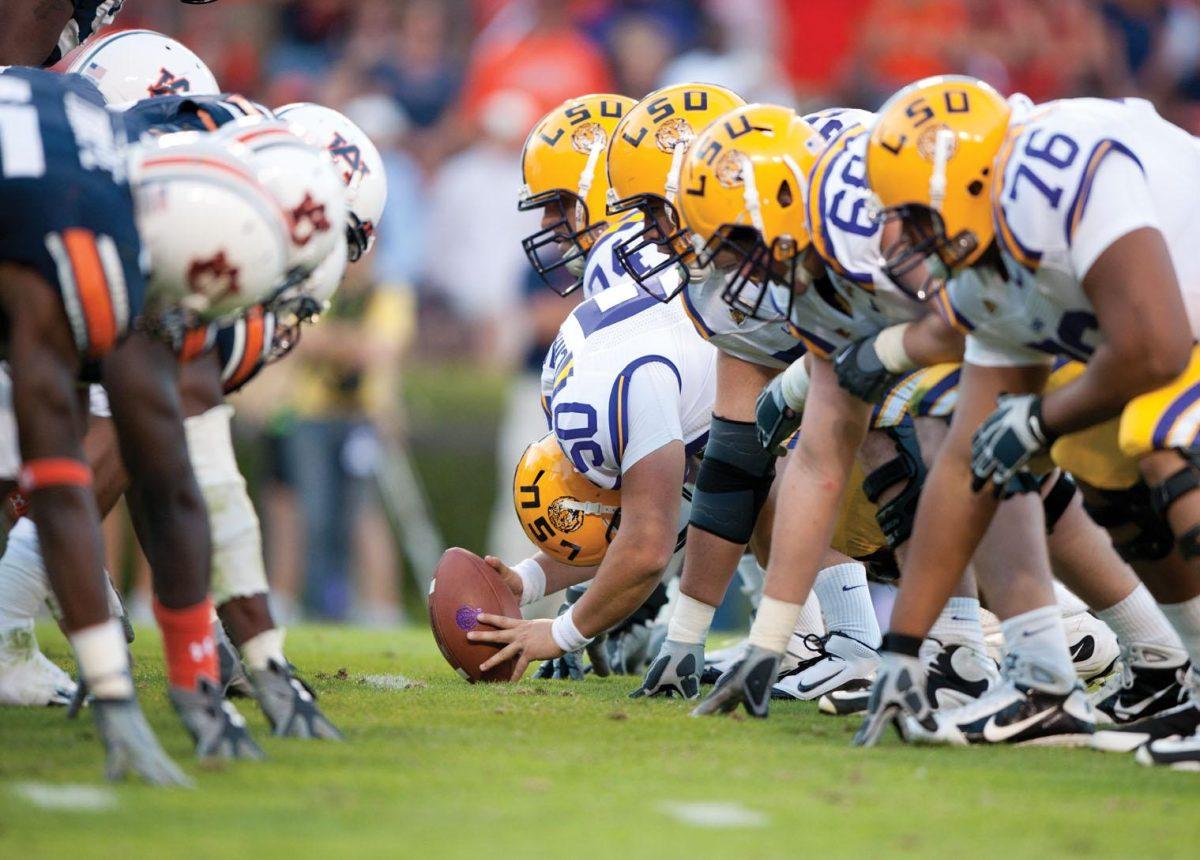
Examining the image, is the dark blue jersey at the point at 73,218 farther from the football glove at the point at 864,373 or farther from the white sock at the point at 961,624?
the white sock at the point at 961,624

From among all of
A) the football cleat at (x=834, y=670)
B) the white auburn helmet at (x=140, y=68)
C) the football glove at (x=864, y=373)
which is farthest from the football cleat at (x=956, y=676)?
the white auburn helmet at (x=140, y=68)

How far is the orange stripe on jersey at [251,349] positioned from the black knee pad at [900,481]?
1.88m

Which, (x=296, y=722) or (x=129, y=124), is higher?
(x=129, y=124)

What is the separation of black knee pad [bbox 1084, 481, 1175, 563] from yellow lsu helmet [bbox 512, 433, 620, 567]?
79.8 inches

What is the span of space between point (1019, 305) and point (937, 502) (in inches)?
21.1

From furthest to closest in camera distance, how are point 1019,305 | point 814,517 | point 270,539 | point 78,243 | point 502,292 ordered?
point 502,292 → point 270,539 → point 814,517 → point 1019,305 → point 78,243

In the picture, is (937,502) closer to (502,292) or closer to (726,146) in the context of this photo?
(726,146)

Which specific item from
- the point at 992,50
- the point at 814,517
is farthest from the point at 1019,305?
the point at 992,50

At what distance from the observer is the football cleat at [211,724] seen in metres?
3.88

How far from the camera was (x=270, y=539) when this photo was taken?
11.3 meters

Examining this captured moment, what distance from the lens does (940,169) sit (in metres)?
4.21

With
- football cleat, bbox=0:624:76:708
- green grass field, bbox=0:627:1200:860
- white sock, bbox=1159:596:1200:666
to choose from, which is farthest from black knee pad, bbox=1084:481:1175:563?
football cleat, bbox=0:624:76:708

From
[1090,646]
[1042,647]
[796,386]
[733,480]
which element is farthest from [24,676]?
[1090,646]

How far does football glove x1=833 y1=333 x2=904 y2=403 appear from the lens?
4.64 meters
